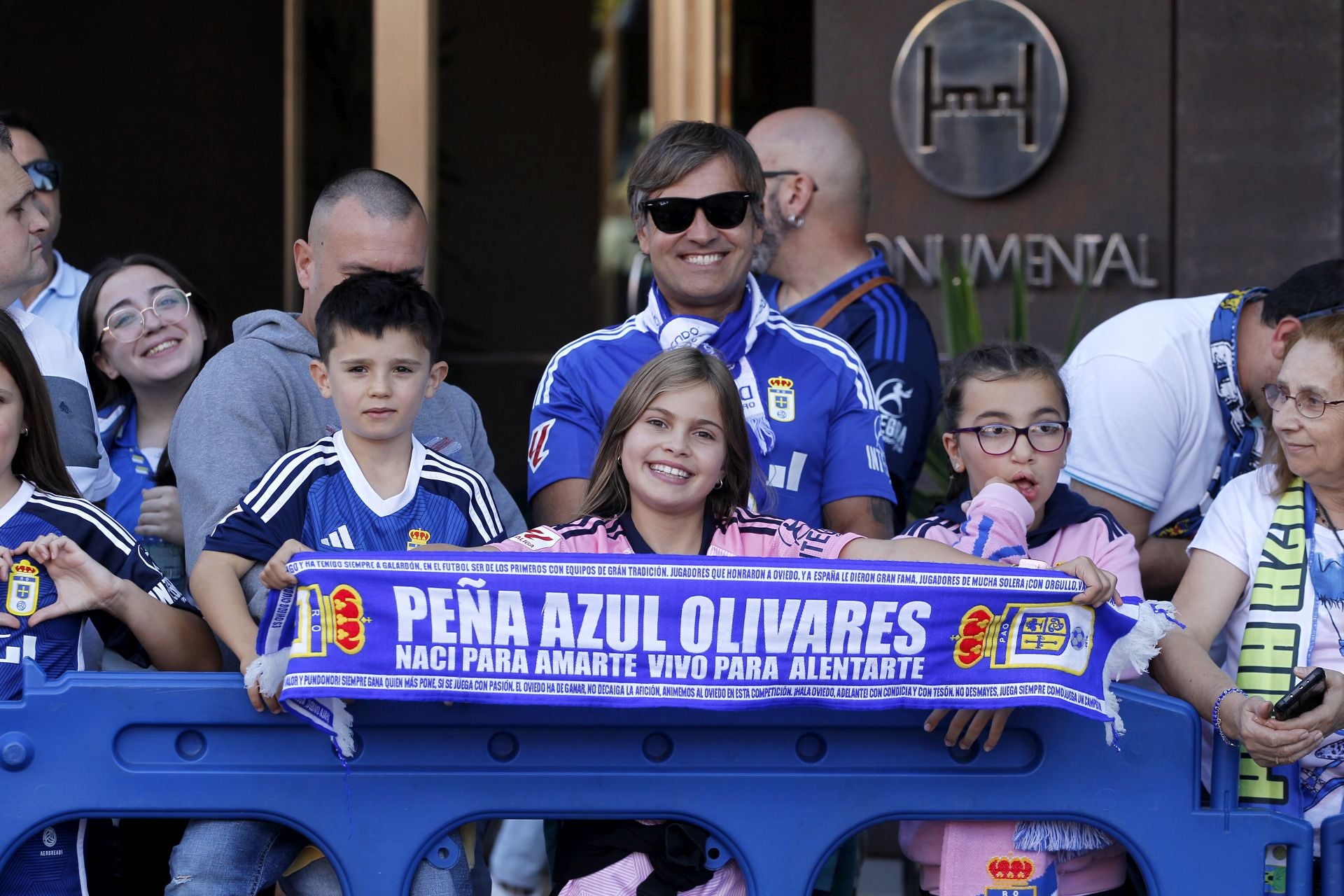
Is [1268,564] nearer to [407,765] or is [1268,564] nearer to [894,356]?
[894,356]

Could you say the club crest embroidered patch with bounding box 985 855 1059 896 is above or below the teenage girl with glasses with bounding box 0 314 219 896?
below

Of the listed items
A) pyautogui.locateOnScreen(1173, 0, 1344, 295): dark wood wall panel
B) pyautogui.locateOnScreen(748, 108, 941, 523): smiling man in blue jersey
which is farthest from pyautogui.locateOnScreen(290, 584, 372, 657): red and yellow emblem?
pyautogui.locateOnScreen(1173, 0, 1344, 295): dark wood wall panel

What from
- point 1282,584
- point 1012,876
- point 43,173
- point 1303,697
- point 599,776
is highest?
point 43,173

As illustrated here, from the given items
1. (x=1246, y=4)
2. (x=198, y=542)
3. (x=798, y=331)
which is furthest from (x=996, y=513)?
(x=1246, y=4)

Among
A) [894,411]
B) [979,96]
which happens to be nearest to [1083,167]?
[979,96]

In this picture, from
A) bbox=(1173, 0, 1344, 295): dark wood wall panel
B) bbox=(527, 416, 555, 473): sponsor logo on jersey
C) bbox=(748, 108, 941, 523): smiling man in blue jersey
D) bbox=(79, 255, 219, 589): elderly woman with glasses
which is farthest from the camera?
bbox=(1173, 0, 1344, 295): dark wood wall panel

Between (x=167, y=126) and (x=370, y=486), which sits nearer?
(x=370, y=486)

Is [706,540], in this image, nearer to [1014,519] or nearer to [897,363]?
[1014,519]

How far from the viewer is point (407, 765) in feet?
8.55

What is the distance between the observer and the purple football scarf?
2.53 metres

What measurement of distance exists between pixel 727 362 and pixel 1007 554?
2.80 ft

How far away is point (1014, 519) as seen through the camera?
10.1 feet

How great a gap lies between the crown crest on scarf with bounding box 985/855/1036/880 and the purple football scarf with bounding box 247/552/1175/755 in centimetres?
33

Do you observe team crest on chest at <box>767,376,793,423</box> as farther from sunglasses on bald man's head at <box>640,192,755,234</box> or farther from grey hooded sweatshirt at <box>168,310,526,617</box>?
grey hooded sweatshirt at <box>168,310,526,617</box>
